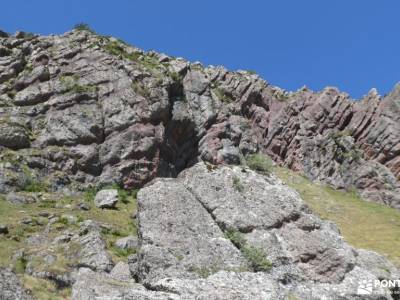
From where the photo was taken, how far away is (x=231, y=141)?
71250mm

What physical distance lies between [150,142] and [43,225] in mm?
22539

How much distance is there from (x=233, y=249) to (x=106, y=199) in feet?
94.3

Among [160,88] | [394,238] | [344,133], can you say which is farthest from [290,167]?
[394,238]

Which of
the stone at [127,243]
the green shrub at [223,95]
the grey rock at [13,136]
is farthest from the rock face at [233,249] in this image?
the green shrub at [223,95]

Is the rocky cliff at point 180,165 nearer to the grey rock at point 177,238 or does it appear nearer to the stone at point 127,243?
the grey rock at point 177,238

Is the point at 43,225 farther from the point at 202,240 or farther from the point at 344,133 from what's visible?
the point at 344,133

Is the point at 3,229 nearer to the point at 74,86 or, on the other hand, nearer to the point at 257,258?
the point at 257,258

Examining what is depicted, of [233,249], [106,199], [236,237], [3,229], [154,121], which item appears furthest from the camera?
[154,121]

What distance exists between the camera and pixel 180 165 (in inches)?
2539

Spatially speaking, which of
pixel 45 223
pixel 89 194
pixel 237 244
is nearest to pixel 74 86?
pixel 89 194

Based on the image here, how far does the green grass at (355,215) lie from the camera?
46531 millimetres

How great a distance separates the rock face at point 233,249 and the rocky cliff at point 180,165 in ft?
0.21

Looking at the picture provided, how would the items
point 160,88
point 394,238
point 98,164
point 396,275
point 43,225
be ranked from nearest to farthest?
point 396,275
point 43,225
point 394,238
point 98,164
point 160,88

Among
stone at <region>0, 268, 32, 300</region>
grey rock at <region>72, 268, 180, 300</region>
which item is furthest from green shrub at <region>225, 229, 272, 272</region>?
stone at <region>0, 268, 32, 300</region>
